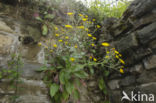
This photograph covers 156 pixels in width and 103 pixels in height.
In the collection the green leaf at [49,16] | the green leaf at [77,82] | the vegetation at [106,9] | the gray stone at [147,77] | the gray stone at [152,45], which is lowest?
the green leaf at [77,82]

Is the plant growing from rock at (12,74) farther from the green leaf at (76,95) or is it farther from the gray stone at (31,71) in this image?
the green leaf at (76,95)

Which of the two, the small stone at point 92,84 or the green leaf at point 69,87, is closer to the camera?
the green leaf at point 69,87

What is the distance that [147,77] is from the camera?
1737mm

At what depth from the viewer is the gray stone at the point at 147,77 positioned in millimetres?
1682

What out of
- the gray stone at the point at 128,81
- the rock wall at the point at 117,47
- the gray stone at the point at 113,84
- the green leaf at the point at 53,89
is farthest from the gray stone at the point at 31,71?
the gray stone at the point at 128,81

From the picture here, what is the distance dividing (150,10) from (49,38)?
5.78 ft

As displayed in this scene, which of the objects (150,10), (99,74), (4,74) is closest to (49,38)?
(4,74)

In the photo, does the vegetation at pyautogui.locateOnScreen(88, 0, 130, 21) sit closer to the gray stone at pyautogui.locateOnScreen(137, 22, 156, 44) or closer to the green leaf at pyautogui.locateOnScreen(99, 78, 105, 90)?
the gray stone at pyautogui.locateOnScreen(137, 22, 156, 44)

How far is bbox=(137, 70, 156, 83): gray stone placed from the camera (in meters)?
1.68

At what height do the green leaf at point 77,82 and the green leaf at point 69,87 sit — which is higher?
the green leaf at point 77,82

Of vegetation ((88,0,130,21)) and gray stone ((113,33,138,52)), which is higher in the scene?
vegetation ((88,0,130,21))

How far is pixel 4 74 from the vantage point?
1.63m

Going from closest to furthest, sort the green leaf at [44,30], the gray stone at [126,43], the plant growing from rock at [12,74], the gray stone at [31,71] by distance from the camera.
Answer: the plant growing from rock at [12,74] < the gray stone at [31,71] < the gray stone at [126,43] < the green leaf at [44,30]

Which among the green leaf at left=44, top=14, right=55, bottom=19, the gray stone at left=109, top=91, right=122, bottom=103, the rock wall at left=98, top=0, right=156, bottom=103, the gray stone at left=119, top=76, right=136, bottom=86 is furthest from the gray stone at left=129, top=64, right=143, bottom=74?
the green leaf at left=44, top=14, right=55, bottom=19
